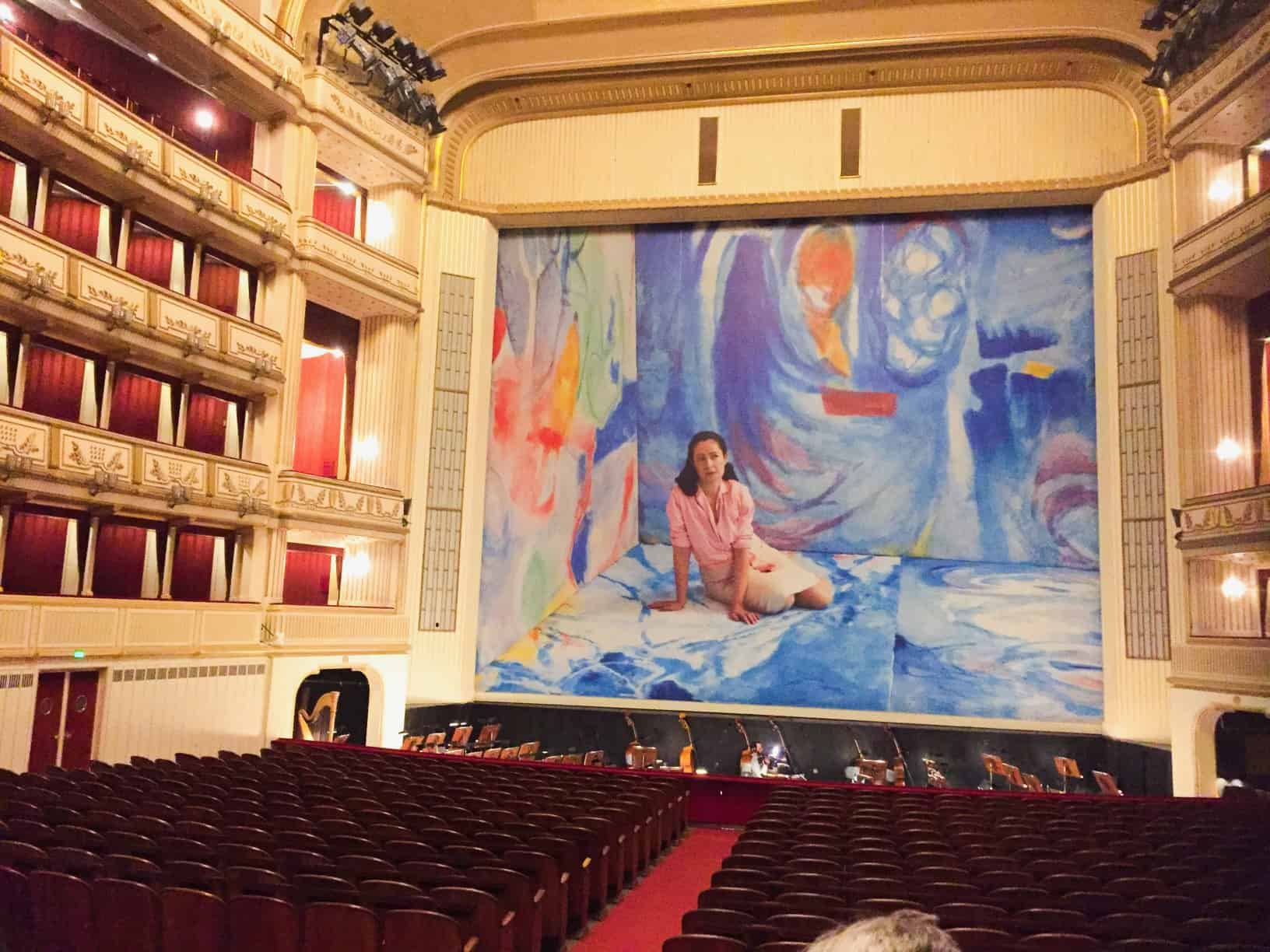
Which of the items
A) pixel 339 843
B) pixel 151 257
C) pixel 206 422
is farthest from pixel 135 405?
pixel 339 843

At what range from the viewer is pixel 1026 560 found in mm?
16781

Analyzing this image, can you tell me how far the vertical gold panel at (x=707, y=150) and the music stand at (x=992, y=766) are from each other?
1074 centimetres

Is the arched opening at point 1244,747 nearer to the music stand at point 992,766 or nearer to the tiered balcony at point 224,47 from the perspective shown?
the music stand at point 992,766

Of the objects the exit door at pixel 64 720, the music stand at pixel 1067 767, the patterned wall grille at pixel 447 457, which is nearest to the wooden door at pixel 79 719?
the exit door at pixel 64 720

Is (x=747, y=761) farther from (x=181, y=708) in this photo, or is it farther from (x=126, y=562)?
(x=126, y=562)

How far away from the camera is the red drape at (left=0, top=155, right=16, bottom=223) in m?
12.5

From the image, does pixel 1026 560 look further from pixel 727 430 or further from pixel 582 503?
pixel 582 503

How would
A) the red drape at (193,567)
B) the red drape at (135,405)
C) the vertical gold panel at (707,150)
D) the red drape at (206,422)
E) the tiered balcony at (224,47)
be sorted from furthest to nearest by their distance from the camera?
1. the vertical gold panel at (707,150)
2. the red drape at (206,422)
3. the red drape at (193,567)
4. the red drape at (135,405)
5. the tiered balcony at (224,47)

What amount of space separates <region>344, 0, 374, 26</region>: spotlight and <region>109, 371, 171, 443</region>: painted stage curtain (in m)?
6.46

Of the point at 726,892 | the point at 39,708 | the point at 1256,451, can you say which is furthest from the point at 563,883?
the point at 1256,451

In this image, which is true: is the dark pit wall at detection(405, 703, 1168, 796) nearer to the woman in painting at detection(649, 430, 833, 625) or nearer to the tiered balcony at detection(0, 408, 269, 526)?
the woman in painting at detection(649, 430, 833, 625)

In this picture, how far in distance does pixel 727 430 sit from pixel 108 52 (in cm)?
1108

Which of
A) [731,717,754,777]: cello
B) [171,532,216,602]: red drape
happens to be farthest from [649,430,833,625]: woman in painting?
[171,532,216,602]: red drape

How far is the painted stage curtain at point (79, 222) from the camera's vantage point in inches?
530
